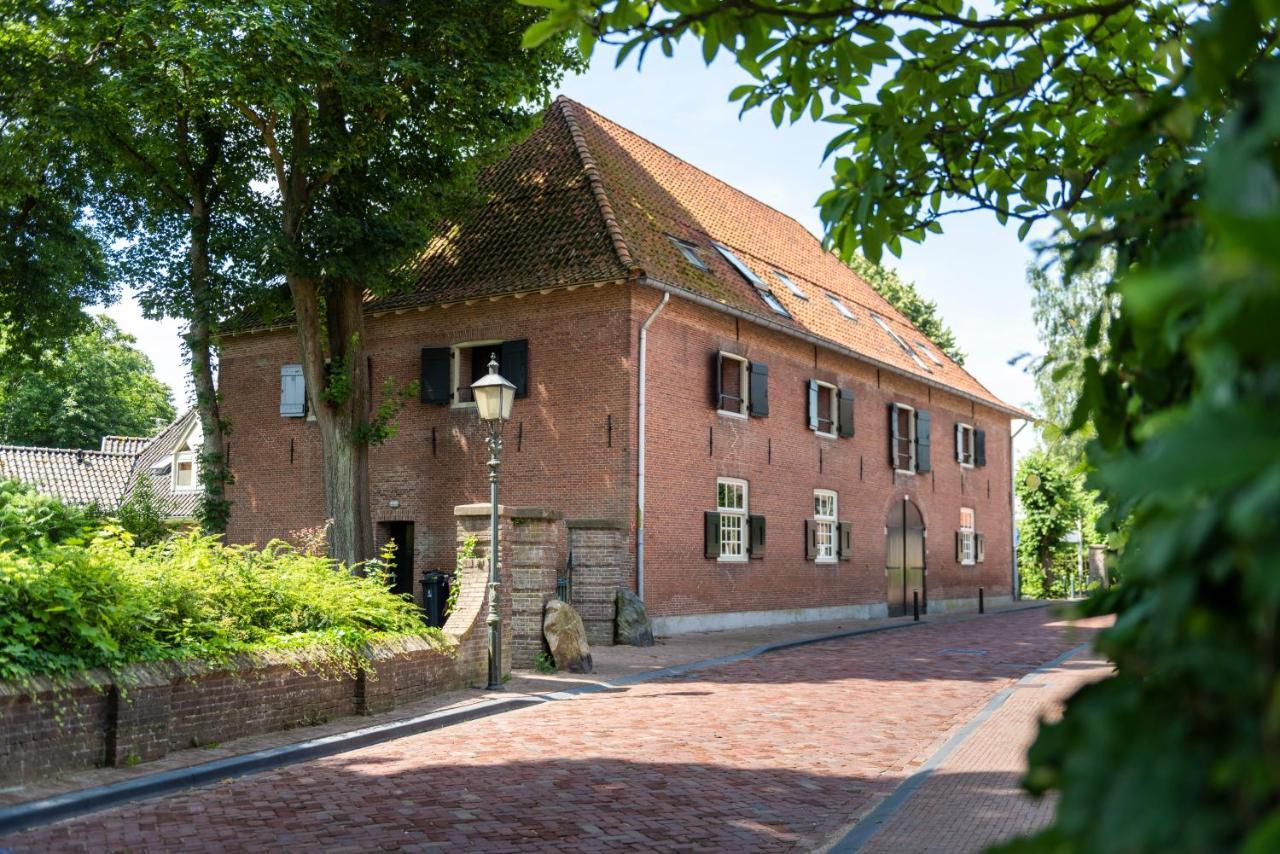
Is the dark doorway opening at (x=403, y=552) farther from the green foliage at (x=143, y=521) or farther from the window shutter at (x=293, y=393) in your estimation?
the green foliage at (x=143, y=521)

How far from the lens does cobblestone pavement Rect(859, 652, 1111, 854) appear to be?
19.4ft

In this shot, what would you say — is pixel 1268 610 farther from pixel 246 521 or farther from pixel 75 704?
pixel 246 521

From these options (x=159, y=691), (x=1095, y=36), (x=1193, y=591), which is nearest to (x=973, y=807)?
(x=1095, y=36)

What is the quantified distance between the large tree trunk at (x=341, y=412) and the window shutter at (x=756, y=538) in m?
7.26

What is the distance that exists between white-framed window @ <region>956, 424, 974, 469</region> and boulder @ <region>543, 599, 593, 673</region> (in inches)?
779

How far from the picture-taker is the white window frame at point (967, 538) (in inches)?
1236

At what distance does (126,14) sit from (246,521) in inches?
463

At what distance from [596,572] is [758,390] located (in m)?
6.48

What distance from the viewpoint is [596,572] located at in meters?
17.4

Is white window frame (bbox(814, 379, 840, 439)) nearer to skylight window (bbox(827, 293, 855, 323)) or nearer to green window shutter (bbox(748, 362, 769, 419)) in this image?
green window shutter (bbox(748, 362, 769, 419))

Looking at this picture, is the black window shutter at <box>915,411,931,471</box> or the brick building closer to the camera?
the brick building

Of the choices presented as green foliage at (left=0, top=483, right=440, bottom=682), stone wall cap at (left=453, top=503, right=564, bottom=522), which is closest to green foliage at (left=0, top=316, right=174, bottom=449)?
stone wall cap at (left=453, top=503, right=564, bottom=522)

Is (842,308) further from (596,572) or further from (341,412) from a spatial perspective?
(341,412)

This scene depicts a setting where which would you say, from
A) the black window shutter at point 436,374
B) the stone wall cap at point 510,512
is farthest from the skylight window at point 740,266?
the stone wall cap at point 510,512
